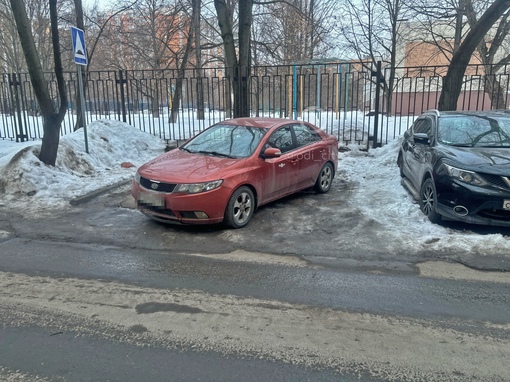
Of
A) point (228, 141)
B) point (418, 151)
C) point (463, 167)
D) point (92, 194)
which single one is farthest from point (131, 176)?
point (463, 167)

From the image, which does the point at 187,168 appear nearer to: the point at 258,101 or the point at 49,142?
the point at 49,142

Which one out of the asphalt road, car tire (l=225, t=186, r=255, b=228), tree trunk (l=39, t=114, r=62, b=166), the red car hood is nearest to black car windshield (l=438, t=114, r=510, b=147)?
the asphalt road

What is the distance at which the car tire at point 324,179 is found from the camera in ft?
27.0

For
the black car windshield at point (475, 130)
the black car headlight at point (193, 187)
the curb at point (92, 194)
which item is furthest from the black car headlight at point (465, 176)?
the curb at point (92, 194)

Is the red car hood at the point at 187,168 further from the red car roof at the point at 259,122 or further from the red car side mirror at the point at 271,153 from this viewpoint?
the red car roof at the point at 259,122

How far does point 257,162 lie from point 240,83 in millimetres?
6828

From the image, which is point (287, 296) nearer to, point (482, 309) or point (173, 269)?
point (173, 269)

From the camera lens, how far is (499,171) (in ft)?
18.1

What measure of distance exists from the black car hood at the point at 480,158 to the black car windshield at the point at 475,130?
A: 0.27m

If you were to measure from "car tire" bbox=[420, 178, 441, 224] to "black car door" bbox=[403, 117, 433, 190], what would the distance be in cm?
29

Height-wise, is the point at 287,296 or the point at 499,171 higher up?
the point at 499,171

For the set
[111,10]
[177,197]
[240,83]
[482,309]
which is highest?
[111,10]

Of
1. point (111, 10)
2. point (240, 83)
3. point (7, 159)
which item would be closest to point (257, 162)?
point (7, 159)

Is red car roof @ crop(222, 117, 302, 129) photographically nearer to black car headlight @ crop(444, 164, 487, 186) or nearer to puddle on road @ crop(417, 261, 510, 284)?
black car headlight @ crop(444, 164, 487, 186)
